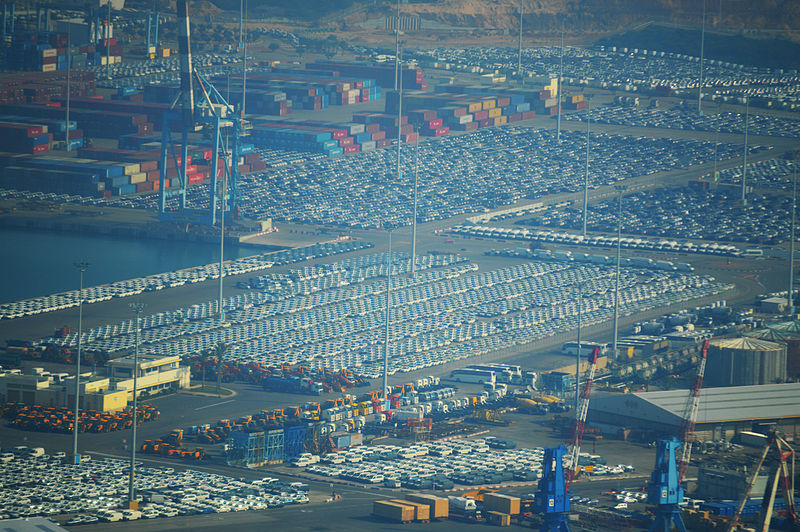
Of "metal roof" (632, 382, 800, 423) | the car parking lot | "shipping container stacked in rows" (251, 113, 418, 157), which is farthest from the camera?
"shipping container stacked in rows" (251, 113, 418, 157)

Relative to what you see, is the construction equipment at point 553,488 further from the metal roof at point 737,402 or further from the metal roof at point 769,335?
the metal roof at point 769,335

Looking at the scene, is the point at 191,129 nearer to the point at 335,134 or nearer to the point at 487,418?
the point at 335,134

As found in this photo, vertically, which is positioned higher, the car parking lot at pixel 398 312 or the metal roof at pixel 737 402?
the car parking lot at pixel 398 312

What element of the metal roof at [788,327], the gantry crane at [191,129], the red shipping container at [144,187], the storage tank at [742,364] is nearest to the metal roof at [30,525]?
the storage tank at [742,364]

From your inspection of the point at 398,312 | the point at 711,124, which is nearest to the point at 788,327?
the point at 398,312

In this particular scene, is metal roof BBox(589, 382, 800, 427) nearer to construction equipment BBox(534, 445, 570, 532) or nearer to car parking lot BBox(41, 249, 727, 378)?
car parking lot BBox(41, 249, 727, 378)

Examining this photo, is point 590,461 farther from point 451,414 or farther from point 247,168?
point 247,168

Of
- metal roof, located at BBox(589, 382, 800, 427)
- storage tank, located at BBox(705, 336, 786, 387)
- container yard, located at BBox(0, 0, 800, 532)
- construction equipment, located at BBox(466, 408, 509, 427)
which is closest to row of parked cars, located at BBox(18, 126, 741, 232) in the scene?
container yard, located at BBox(0, 0, 800, 532)
